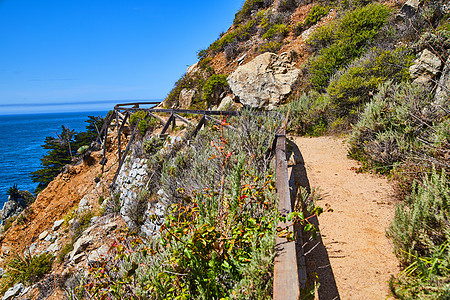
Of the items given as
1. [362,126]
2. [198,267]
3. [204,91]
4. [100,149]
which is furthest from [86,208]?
[362,126]

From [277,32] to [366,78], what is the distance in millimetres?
8916

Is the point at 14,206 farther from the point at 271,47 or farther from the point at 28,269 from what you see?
the point at 271,47

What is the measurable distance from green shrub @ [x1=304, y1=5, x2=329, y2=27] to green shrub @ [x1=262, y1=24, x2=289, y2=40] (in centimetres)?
123

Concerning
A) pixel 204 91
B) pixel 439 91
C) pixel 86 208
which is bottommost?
pixel 86 208

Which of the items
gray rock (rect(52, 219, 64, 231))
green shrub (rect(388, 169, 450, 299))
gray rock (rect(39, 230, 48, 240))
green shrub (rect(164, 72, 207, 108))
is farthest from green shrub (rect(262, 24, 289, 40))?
gray rock (rect(39, 230, 48, 240))

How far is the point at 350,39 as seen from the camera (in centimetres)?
843

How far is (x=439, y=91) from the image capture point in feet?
15.2

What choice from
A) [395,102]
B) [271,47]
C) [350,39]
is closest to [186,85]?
[271,47]

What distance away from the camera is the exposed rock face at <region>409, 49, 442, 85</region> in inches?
213

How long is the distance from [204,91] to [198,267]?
1258 cm

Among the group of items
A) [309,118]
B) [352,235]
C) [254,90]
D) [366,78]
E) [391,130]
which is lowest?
[352,235]

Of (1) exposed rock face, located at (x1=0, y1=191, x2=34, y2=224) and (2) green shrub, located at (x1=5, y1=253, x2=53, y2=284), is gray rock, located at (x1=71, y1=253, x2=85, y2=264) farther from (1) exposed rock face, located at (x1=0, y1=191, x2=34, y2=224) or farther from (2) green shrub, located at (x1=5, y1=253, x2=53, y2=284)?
(1) exposed rock face, located at (x1=0, y1=191, x2=34, y2=224)

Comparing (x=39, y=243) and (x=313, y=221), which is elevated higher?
(x=313, y=221)

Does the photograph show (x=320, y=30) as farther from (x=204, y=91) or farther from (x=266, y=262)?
(x=266, y=262)
